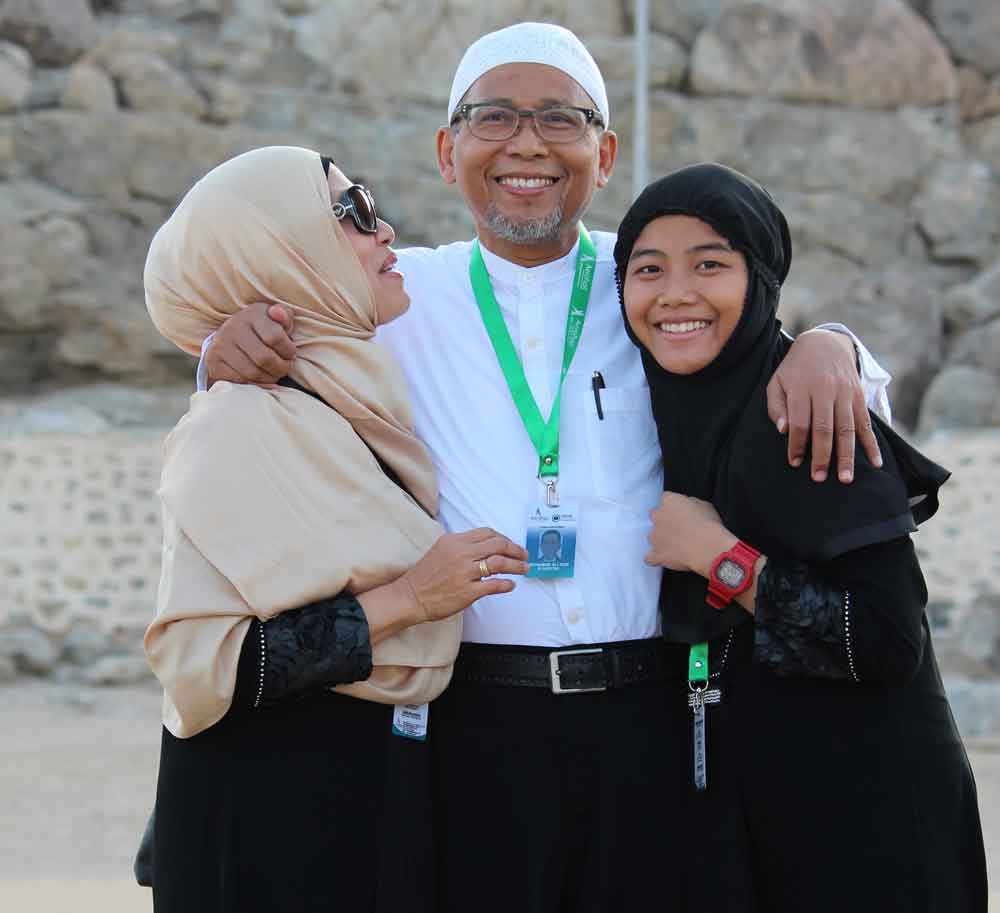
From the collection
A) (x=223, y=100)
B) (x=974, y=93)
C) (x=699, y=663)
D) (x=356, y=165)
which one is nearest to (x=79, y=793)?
(x=699, y=663)

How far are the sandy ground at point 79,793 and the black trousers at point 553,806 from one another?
329cm

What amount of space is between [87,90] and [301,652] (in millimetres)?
11249

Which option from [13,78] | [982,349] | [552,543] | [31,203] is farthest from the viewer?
[982,349]

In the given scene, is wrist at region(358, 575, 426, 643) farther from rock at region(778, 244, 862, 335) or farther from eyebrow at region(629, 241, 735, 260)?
rock at region(778, 244, 862, 335)

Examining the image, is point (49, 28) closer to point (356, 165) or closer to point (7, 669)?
point (356, 165)

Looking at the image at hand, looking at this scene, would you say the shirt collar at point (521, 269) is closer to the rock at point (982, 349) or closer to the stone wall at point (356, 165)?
the stone wall at point (356, 165)

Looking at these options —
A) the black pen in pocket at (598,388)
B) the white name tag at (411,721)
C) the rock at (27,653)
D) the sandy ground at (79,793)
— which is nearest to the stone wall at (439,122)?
the rock at (27,653)

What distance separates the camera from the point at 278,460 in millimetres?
2545

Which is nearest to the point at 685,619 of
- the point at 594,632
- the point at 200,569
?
the point at 594,632

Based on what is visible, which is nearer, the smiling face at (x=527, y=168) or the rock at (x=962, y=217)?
the smiling face at (x=527, y=168)

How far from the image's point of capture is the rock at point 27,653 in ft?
31.1

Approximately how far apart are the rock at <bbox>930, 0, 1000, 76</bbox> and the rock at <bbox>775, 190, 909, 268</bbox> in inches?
80.4

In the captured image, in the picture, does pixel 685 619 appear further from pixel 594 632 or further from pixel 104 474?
pixel 104 474

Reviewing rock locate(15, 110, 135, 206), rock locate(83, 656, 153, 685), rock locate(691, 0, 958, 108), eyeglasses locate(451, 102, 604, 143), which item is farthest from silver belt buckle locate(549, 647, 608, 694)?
rock locate(691, 0, 958, 108)
